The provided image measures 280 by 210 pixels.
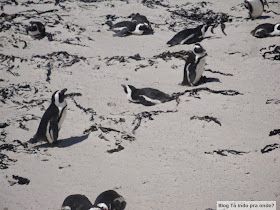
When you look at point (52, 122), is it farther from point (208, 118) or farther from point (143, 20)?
point (143, 20)

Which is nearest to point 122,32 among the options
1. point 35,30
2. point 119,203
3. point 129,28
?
point 129,28

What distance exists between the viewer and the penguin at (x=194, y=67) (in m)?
6.02

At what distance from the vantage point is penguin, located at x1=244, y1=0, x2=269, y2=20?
8.14 metres

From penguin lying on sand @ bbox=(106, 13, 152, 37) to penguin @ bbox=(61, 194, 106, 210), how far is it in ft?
15.1

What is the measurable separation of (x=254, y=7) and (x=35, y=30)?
3.75 m

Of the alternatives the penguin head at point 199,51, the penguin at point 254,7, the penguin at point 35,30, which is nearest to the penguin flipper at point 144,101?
the penguin head at point 199,51

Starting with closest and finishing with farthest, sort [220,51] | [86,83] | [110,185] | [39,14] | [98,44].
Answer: [110,185]
[86,83]
[220,51]
[98,44]
[39,14]

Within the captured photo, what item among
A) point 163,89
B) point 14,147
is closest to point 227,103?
point 163,89

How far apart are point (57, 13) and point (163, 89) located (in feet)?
12.0

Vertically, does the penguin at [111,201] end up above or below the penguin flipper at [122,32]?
below

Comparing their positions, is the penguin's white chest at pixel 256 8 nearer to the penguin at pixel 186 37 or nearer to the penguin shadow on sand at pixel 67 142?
the penguin at pixel 186 37

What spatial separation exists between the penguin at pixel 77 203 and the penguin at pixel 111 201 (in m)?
0.04

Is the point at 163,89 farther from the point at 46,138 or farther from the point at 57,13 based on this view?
the point at 57,13

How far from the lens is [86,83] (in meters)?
6.43
